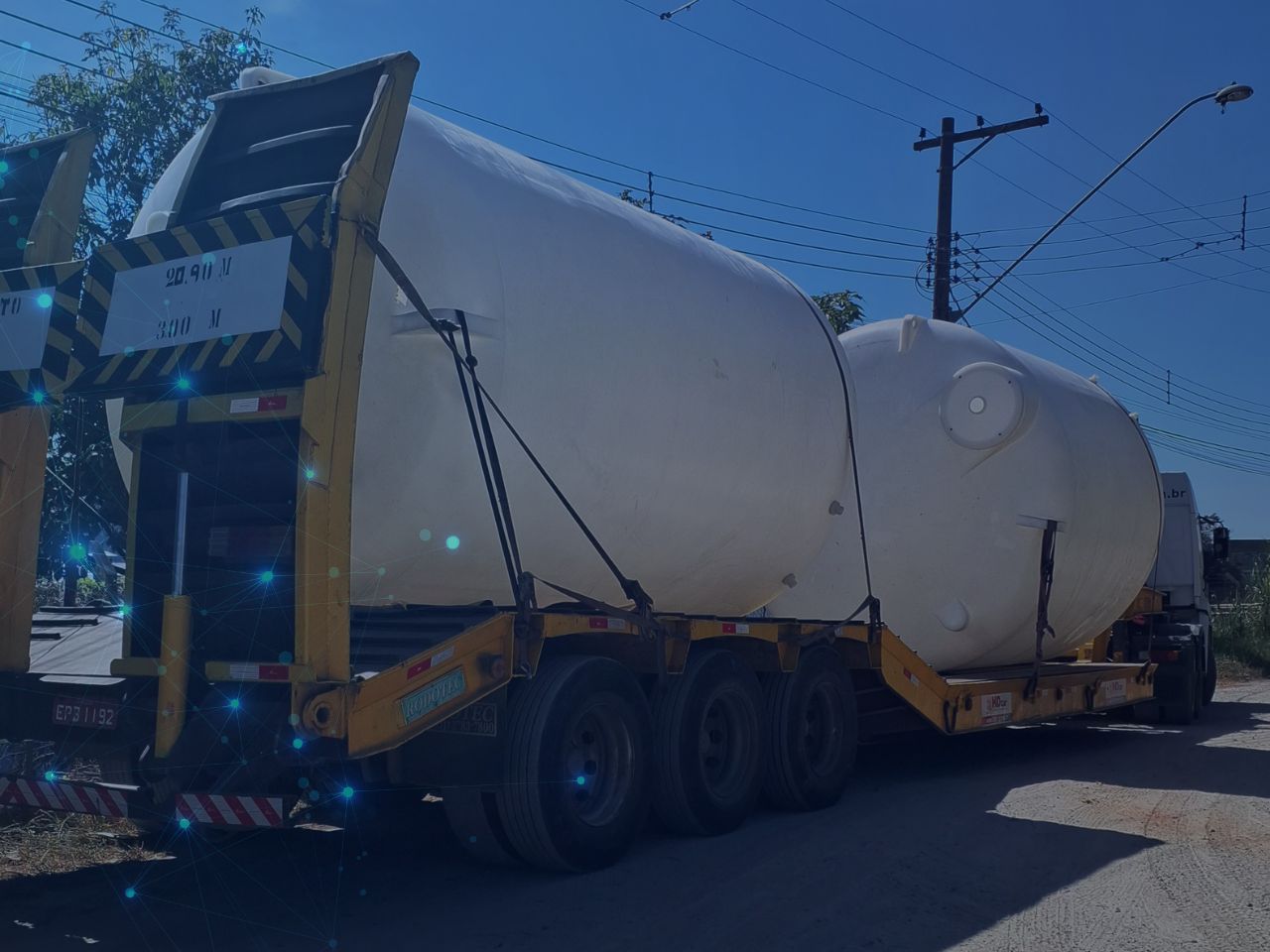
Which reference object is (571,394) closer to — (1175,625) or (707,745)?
(707,745)

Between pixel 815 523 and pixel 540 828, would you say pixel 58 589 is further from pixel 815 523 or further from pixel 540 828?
pixel 540 828

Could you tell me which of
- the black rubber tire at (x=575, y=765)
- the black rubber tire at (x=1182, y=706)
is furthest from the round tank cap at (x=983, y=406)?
the black rubber tire at (x=1182, y=706)

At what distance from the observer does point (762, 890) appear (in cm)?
637

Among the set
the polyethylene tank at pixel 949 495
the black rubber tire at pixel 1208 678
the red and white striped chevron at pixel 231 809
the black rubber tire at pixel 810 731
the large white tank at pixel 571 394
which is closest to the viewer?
the red and white striped chevron at pixel 231 809

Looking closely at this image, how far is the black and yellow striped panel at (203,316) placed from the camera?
5.30m

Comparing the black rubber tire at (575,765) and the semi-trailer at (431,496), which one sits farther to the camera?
the black rubber tire at (575,765)

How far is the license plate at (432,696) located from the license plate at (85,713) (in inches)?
51.7

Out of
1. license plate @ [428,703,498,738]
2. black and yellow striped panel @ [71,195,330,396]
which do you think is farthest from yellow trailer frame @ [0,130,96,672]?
license plate @ [428,703,498,738]

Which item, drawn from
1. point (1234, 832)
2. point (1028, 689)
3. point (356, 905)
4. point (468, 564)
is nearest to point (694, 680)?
point (468, 564)

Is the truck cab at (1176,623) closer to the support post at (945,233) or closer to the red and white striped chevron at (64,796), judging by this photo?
the support post at (945,233)

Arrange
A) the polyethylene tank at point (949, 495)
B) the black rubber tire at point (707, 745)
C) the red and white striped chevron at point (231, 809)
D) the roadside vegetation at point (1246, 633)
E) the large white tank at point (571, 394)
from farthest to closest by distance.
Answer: the roadside vegetation at point (1246, 633), the polyethylene tank at point (949, 495), the black rubber tire at point (707, 745), the large white tank at point (571, 394), the red and white striped chevron at point (231, 809)

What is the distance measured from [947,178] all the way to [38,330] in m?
18.2

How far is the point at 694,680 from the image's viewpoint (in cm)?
756

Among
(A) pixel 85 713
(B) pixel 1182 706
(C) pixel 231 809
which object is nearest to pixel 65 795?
(A) pixel 85 713
